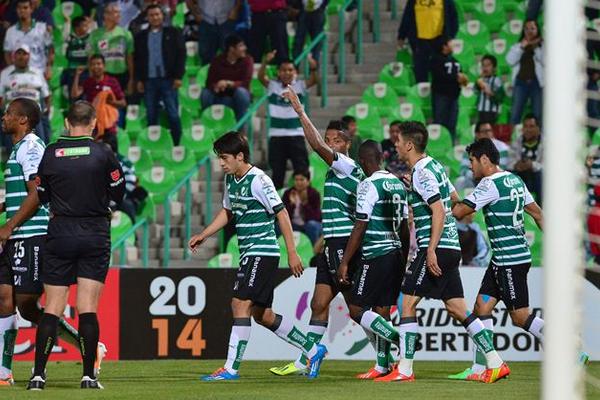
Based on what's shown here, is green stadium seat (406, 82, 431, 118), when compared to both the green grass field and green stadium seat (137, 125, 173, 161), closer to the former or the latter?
green stadium seat (137, 125, 173, 161)

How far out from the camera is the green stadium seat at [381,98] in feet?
65.8

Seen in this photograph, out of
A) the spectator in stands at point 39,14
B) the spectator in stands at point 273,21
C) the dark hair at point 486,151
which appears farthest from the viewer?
the spectator in stands at point 39,14

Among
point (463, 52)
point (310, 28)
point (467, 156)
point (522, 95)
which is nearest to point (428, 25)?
point (463, 52)

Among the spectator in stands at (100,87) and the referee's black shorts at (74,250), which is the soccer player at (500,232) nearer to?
the referee's black shorts at (74,250)

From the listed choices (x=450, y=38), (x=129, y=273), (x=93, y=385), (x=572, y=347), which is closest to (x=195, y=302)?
(x=129, y=273)

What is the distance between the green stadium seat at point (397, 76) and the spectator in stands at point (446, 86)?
1114mm

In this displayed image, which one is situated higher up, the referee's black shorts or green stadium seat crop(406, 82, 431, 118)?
green stadium seat crop(406, 82, 431, 118)

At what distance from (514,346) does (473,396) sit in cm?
510

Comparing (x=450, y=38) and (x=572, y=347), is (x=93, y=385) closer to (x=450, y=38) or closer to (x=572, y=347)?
(x=572, y=347)

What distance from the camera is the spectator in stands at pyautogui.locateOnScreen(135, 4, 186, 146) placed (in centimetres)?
2039

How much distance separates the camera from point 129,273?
1550cm

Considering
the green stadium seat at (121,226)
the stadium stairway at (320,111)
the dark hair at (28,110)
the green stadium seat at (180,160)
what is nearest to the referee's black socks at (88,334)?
the dark hair at (28,110)

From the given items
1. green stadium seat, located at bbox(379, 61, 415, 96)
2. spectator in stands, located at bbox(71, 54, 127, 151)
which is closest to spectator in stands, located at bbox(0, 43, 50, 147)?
spectator in stands, located at bbox(71, 54, 127, 151)

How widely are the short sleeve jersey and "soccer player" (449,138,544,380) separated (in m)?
10.1
